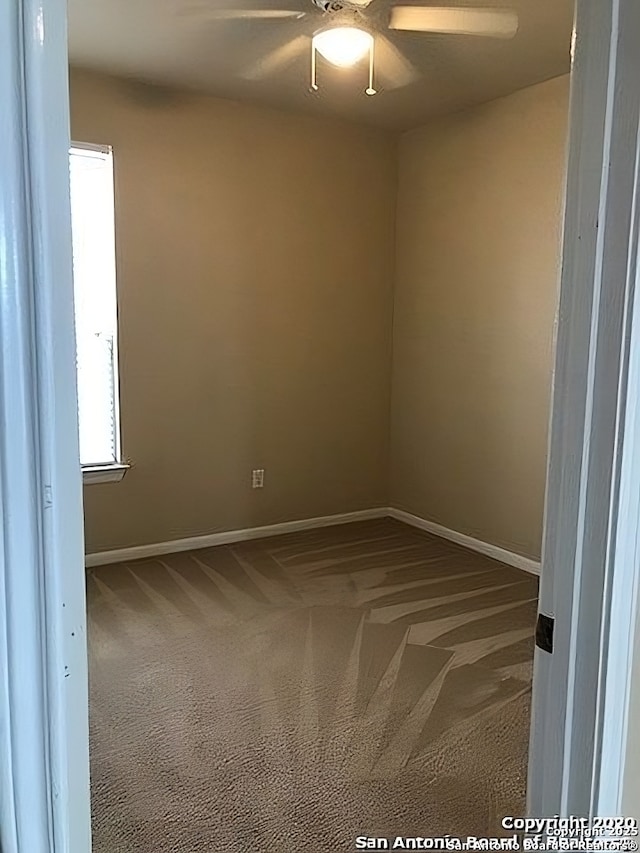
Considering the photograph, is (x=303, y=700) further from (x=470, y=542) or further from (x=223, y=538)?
(x=470, y=542)

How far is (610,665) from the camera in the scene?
0.94m

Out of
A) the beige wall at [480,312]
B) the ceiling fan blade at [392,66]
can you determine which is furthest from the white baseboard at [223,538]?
the ceiling fan blade at [392,66]

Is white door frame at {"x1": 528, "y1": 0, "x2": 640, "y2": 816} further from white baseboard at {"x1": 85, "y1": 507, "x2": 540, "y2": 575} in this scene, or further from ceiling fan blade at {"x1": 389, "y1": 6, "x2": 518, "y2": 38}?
white baseboard at {"x1": 85, "y1": 507, "x2": 540, "y2": 575}

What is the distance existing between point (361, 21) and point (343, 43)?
0.41 feet

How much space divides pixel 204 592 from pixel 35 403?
3084mm

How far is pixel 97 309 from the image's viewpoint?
3.75 meters

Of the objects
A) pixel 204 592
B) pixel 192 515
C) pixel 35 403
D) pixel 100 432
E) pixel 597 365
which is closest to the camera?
pixel 35 403

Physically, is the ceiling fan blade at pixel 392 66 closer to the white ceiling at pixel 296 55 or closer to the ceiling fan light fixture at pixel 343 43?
the white ceiling at pixel 296 55

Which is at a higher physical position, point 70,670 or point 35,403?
point 35,403

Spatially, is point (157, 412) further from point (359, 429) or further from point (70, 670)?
point (70, 670)

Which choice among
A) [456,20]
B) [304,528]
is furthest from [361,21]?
[304,528]

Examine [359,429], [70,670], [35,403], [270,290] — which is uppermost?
[270,290]

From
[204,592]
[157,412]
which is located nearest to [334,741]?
Result: [204,592]

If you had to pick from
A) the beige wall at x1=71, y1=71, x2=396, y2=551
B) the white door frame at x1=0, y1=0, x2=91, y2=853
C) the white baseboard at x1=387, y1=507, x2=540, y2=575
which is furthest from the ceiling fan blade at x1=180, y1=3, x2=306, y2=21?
the white baseboard at x1=387, y1=507, x2=540, y2=575
